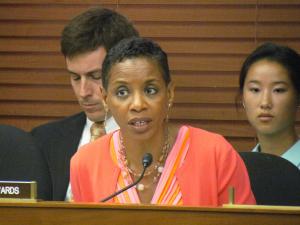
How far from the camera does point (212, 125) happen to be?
567 centimetres

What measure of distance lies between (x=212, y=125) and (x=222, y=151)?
1978 mm

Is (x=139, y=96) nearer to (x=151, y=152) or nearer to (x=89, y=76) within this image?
(x=151, y=152)

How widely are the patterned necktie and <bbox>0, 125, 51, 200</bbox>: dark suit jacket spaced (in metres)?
0.74

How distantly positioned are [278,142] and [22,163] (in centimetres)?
138

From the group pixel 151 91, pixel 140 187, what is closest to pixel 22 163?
pixel 140 187

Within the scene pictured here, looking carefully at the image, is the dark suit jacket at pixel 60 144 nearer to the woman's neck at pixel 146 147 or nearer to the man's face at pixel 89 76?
the man's face at pixel 89 76

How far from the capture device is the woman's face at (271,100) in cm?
458

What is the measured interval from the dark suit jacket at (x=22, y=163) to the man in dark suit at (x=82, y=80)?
1.78 feet

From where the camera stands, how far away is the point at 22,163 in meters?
3.85

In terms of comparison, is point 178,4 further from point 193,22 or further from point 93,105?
point 93,105

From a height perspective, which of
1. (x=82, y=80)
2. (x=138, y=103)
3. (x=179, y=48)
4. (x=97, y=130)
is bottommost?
(x=97, y=130)

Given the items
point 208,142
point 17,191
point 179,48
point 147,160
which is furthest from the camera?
point 179,48

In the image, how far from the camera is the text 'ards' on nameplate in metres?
3.00

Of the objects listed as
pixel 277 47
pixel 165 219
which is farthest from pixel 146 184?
pixel 277 47
